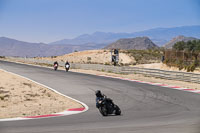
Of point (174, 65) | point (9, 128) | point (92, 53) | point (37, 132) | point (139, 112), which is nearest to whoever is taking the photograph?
point (37, 132)

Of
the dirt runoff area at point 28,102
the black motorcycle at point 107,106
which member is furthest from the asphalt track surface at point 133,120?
the dirt runoff area at point 28,102

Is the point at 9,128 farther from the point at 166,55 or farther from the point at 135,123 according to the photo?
the point at 166,55

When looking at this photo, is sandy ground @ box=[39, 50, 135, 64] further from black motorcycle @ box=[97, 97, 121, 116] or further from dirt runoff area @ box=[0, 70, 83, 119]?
black motorcycle @ box=[97, 97, 121, 116]

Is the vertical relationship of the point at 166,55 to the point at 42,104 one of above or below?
above

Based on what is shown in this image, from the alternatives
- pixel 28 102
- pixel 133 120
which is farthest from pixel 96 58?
pixel 133 120

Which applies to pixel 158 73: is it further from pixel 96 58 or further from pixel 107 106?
pixel 96 58

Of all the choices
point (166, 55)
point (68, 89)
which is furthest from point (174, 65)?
point (68, 89)

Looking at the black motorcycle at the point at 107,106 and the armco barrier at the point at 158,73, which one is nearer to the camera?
the black motorcycle at the point at 107,106

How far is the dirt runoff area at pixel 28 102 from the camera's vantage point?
549 inches

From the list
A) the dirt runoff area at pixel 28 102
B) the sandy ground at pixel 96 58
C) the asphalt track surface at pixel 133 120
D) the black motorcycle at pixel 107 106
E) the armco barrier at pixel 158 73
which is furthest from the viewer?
the sandy ground at pixel 96 58

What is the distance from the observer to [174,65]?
4722 cm

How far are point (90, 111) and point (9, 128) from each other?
4.77 meters

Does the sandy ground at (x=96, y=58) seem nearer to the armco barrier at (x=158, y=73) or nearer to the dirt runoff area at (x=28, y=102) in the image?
the armco barrier at (x=158, y=73)

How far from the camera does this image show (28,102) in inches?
647
